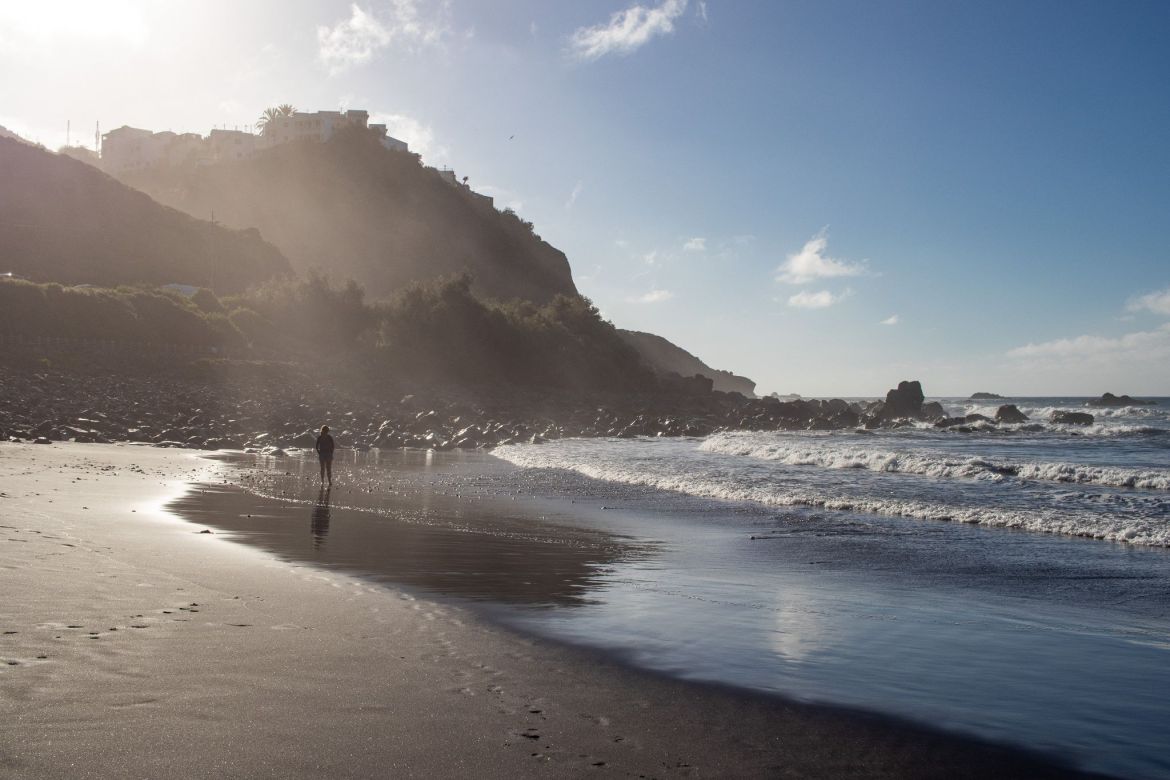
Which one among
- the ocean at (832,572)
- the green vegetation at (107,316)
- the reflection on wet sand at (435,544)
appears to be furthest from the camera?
the green vegetation at (107,316)

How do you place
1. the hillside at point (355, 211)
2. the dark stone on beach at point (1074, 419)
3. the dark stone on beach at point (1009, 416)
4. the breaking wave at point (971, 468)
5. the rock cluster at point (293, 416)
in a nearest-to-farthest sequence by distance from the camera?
the breaking wave at point (971, 468) < the rock cluster at point (293, 416) < the dark stone on beach at point (1074, 419) < the dark stone on beach at point (1009, 416) < the hillside at point (355, 211)

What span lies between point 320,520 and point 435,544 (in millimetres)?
3033

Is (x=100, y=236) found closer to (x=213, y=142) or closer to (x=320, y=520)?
(x=213, y=142)

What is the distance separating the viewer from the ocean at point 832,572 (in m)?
5.73

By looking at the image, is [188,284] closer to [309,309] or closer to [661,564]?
[309,309]

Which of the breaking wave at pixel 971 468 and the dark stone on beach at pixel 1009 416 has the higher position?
the dark stone on beach at pixel 1009 416

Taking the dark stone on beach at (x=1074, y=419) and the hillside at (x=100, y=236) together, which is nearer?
the dark stone on beach at (x=1074, y=419)

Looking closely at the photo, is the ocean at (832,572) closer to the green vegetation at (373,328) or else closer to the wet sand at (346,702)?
the wet sand at (346,702)

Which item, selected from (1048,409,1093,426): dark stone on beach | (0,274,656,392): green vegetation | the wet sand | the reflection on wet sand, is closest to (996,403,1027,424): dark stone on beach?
(1048,409,1093,426): dark stone on beach

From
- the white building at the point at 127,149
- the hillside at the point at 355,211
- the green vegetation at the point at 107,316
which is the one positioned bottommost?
the green vegetation at the point at 107,316

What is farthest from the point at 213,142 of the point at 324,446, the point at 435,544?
the point at 435,544

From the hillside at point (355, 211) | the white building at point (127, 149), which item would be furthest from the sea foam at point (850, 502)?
the white building at point (127, 149)

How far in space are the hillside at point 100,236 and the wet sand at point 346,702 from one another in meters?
74.8

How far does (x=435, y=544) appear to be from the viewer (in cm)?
1159
